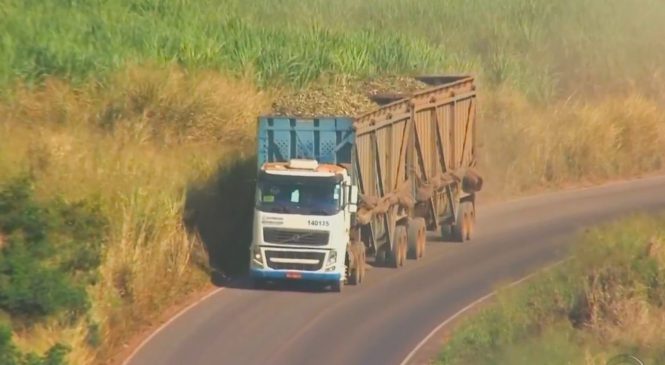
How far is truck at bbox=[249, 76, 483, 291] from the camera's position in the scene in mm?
30703

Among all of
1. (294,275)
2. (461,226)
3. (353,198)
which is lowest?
(461,226)

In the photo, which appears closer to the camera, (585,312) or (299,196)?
(585,312)

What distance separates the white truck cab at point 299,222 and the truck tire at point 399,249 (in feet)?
10.9

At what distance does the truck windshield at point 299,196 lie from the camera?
3064 cm

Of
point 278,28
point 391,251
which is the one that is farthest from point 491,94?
point 391,251

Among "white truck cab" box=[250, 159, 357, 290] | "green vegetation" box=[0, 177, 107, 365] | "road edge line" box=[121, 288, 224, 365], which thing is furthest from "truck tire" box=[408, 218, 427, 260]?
"green vegetation" box=[0, 177, 107, 365]

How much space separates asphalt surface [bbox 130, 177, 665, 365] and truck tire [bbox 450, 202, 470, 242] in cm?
25

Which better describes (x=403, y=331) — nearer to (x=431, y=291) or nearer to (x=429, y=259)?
(x=431, y=291)

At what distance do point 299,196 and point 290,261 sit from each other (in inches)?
49.0

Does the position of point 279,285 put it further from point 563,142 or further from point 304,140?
Answer: point 563,142

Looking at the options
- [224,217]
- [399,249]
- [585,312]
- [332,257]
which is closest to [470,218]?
[399,249]

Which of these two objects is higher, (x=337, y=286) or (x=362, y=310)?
(x=337, y=286)

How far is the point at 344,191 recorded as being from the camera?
30.9 metres

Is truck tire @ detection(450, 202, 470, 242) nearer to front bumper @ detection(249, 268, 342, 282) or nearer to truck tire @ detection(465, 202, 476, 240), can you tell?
truck tire @ detection(465, 202, 476, 240)
